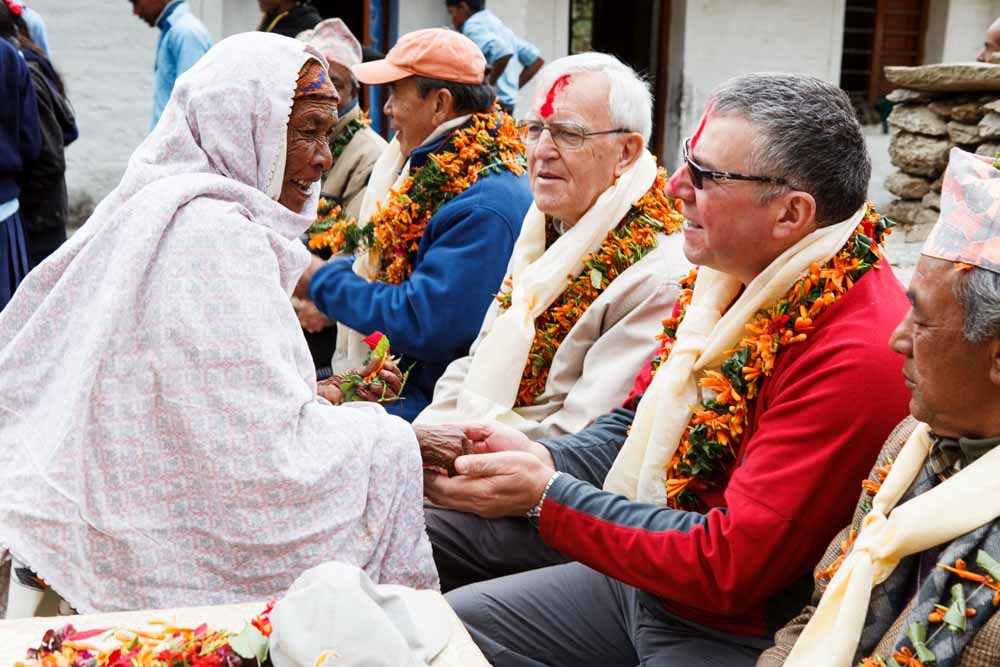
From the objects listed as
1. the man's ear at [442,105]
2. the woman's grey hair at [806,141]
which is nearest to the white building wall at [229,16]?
the man's ear at [442,105]

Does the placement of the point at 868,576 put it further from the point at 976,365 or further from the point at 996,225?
the point at 996,225

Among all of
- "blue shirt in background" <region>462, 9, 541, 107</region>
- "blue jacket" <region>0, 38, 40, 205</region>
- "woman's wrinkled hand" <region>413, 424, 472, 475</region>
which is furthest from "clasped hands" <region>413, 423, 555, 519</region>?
"blue shirt in background" <region>462, 9, 541, 107</region>

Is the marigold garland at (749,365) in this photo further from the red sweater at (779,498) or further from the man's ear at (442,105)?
the man's ear at (442,105)

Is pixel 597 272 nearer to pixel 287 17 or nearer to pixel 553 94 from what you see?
pixel 553 94

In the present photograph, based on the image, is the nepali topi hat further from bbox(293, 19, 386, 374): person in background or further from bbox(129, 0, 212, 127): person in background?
bbox(129, 0, 212, 127): person in background

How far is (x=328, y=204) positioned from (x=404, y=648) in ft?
12.2

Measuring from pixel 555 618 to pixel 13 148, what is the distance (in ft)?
15.0

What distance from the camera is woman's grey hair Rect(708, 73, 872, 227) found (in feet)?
8.59

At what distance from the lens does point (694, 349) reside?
287 cm

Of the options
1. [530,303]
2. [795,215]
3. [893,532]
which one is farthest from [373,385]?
[893,532]

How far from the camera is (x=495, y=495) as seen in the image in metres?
2.80

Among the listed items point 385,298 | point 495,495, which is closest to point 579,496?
point 495,495

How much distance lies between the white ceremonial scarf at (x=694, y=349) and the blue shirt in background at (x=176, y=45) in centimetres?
573

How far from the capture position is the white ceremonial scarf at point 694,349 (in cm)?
265
